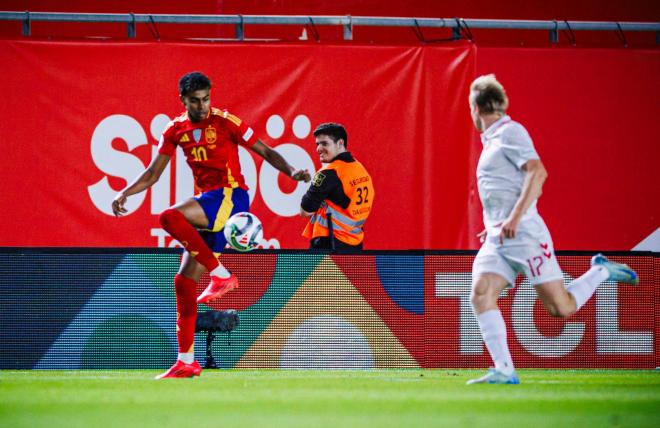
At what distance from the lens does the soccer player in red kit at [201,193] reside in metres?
8.13

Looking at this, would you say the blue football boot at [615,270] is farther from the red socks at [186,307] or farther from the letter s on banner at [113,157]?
the letter s on banner at [113,157]

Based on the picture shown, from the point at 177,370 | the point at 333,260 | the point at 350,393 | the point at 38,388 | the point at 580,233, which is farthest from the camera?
the point at 580,233

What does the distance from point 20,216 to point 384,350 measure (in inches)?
166

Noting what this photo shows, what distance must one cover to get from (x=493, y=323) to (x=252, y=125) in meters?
5.09

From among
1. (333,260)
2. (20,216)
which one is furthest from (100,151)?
(333,260)

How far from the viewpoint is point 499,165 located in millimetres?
7242

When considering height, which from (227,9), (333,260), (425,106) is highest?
(227,9)

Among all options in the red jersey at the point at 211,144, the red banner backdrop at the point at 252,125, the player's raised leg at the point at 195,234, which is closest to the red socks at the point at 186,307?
the player's raised leg at the point at 195,234

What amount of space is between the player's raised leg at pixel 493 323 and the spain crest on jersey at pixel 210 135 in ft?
7.43

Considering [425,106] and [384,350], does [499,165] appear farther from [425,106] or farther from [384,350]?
[425,106]

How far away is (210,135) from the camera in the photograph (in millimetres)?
8312

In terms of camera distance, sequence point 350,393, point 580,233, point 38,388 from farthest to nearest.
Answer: point 580,233 → point 38,388 → point 350,393

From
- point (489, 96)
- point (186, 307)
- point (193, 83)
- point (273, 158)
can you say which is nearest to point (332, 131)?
point (273, 158)

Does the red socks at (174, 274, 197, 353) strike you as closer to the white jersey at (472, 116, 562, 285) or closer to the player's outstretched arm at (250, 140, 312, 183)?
the player's outstretched arm at (250, 140, 312, 183)
